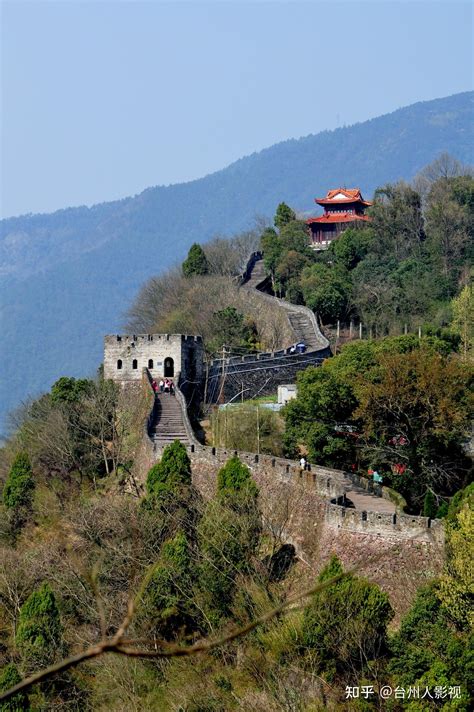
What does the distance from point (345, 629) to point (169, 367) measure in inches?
924

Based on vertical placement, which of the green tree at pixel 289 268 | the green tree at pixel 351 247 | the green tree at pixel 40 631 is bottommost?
the green tree at pixel 40 631

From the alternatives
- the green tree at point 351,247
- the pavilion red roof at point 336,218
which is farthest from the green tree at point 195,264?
the pavilion red roof at point 336,218

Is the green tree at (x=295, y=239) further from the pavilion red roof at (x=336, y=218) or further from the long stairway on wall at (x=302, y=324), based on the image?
the pavilion red roof at (x=336, y=218)

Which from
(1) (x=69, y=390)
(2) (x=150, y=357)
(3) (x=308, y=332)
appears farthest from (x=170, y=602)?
(3) (x=308, y=332)

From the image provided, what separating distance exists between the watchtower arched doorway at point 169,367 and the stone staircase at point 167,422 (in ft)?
8.88

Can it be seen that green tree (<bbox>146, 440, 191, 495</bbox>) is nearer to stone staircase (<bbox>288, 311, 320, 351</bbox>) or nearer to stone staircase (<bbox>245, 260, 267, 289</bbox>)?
stone staircase (<bbox>288, 311, 320, 351</bbox>)

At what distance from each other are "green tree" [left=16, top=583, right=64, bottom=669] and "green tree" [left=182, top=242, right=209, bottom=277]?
1507 inches

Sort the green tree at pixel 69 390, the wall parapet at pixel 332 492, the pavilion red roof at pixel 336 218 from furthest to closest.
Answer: the pavilion red roof at pixel 336 218 → the green tree at pixel 69 390 → the wall parapet at pixel 332 492

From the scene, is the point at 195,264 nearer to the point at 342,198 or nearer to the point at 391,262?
the point at 391,262

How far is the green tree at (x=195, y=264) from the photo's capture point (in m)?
63.7

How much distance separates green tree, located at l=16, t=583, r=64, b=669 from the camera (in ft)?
83.3

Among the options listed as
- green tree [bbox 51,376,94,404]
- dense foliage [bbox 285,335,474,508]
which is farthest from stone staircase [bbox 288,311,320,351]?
dense foliage [bbox 285,335,474,508]

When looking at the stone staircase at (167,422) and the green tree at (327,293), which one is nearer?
the stone staircase at (167,422)

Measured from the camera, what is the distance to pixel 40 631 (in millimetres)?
25688
